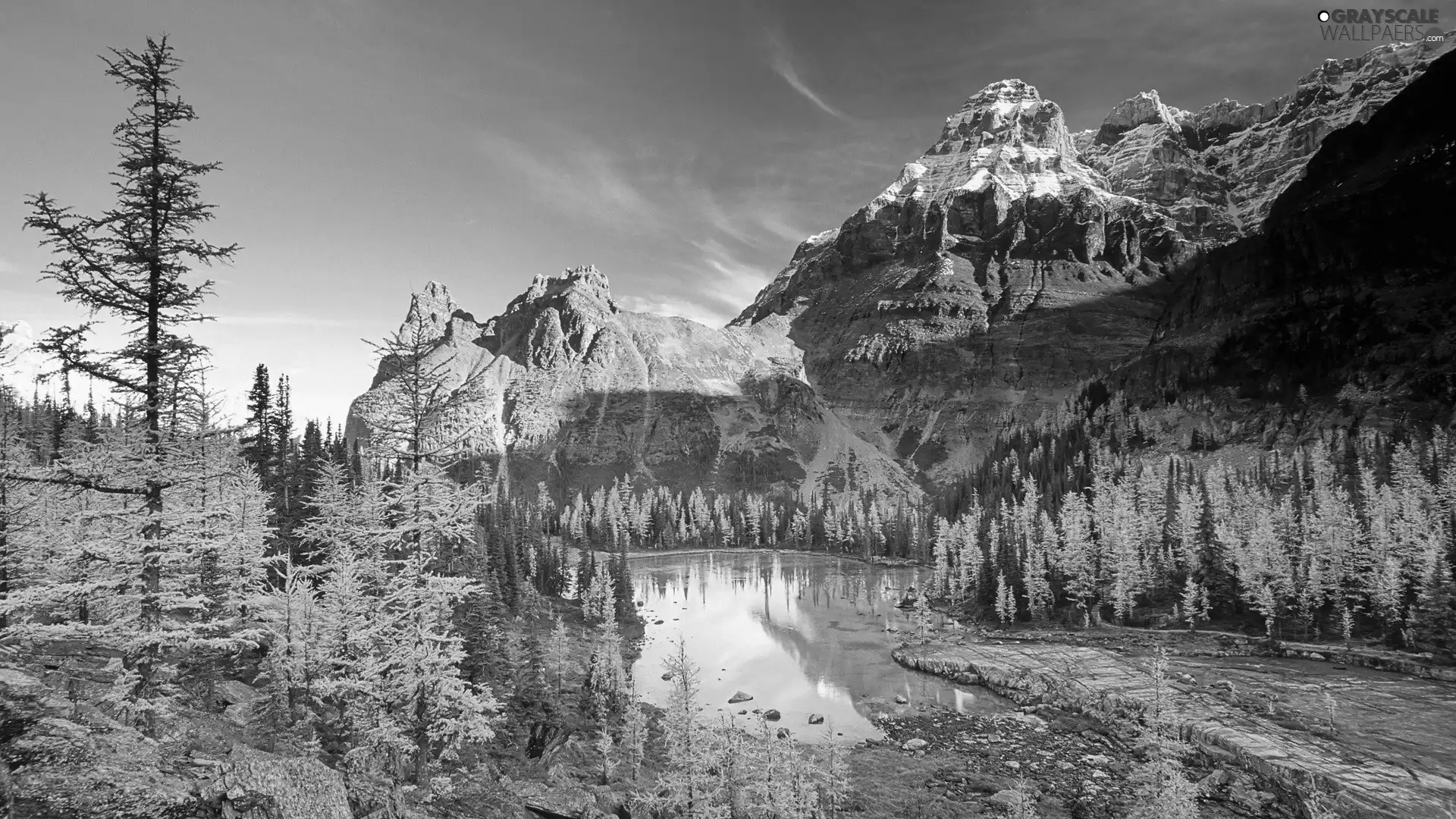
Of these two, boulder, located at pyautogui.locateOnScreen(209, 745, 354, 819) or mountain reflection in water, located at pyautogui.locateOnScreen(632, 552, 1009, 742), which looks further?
mountain reflection in water, located at pyautogui.locateOnScreen(632, 552, 1009, 742)

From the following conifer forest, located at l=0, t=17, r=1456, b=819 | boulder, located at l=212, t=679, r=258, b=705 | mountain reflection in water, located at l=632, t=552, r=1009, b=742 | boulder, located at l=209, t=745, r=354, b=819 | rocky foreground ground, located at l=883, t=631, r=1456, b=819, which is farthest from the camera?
mountain reflection in water, located at l=632, t=552, r=1009, b=742

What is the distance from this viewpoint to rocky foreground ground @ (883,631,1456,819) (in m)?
38.4

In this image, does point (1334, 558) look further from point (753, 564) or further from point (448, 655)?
point (753, 564)

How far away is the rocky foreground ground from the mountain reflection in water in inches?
190

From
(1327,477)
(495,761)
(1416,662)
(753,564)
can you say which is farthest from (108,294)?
(1327,477)

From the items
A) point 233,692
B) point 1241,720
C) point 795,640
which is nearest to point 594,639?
point 795,640

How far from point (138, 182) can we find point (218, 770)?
1580 centimetres

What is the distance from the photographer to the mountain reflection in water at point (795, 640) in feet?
190

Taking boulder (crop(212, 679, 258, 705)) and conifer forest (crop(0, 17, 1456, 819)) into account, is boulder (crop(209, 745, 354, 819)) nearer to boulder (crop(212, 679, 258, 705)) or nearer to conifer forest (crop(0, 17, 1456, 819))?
conifer forest (crop(0, 17, 1456, 819))

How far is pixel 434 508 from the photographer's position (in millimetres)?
20078

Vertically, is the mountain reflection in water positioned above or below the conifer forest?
below

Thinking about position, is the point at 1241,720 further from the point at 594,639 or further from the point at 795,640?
the point at 594,639

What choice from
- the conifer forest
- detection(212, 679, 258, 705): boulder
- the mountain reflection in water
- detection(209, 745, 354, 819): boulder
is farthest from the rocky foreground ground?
detection(212, 679, 258, 705): boulder

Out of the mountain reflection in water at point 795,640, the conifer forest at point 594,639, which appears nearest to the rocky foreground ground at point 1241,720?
the conifer forest at point 594,639
